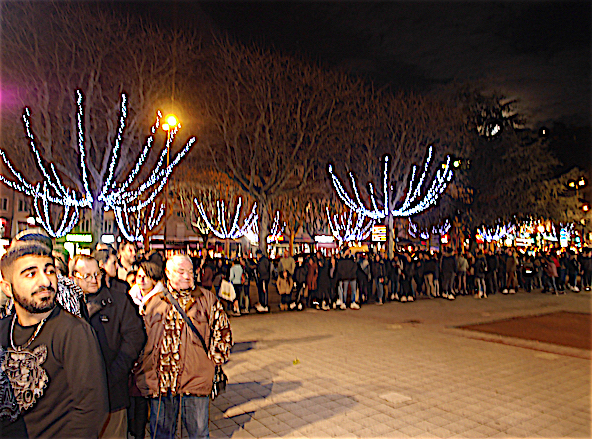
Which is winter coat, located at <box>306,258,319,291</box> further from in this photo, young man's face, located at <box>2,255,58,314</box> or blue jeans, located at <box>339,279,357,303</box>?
young man's face, located at <box>2,255,58,314</box>

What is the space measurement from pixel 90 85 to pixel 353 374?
17.2 m

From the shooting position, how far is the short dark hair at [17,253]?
94.8 inches

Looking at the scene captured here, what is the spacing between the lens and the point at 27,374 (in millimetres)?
2223

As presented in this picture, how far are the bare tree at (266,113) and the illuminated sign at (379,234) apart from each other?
18.8 ft

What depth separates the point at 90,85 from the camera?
63.4ft

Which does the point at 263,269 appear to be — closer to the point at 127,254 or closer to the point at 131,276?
the point at 127,254

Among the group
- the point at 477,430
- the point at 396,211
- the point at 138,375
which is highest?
the point at 396,211

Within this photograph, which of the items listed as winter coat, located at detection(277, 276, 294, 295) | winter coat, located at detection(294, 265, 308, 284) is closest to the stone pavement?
winter coat, located at detection(277, 276, 294, 295)

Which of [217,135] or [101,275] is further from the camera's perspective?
[217,135]

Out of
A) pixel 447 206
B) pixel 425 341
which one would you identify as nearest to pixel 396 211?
pixel 447 206

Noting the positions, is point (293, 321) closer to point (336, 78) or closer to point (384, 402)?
point (384, 402)

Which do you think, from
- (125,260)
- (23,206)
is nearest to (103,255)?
(125,260)

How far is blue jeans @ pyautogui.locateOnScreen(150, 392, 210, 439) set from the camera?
12.1 ft

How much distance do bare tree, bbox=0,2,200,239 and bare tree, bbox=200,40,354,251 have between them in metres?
2.19
